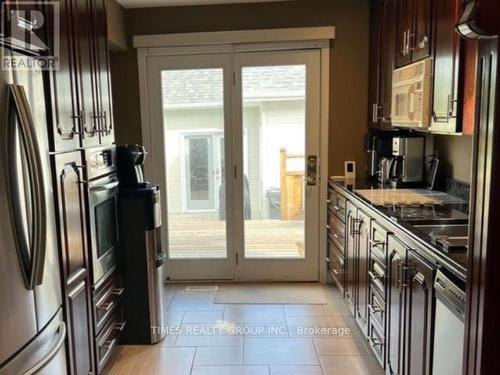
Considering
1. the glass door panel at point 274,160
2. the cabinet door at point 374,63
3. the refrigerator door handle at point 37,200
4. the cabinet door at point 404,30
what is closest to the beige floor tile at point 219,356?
the glass door panel at point 274,160

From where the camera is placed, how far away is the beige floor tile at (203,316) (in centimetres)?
319

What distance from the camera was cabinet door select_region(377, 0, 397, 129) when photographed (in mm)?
3002

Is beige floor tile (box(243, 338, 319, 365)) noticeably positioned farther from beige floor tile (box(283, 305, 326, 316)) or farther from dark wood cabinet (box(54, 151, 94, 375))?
dark wood cabinet (box(54, 151, 94, 375))

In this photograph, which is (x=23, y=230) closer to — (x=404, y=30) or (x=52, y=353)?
(x=52, y=353)

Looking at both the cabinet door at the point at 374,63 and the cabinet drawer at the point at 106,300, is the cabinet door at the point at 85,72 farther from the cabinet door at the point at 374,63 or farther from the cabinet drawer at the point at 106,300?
the cabinet door at the point at 374,63

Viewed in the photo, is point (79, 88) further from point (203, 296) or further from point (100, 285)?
point (203, 296)

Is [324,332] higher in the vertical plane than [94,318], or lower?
lower

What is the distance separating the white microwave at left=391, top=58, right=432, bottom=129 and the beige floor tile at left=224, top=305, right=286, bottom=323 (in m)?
1.67

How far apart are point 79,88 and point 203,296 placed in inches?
85.2

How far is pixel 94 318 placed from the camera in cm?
224

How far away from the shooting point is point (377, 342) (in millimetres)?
2410

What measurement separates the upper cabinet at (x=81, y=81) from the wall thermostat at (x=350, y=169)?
2078 millimetres

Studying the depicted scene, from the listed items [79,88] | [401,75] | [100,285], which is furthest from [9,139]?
[401,75]

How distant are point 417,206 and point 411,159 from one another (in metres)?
0.77
